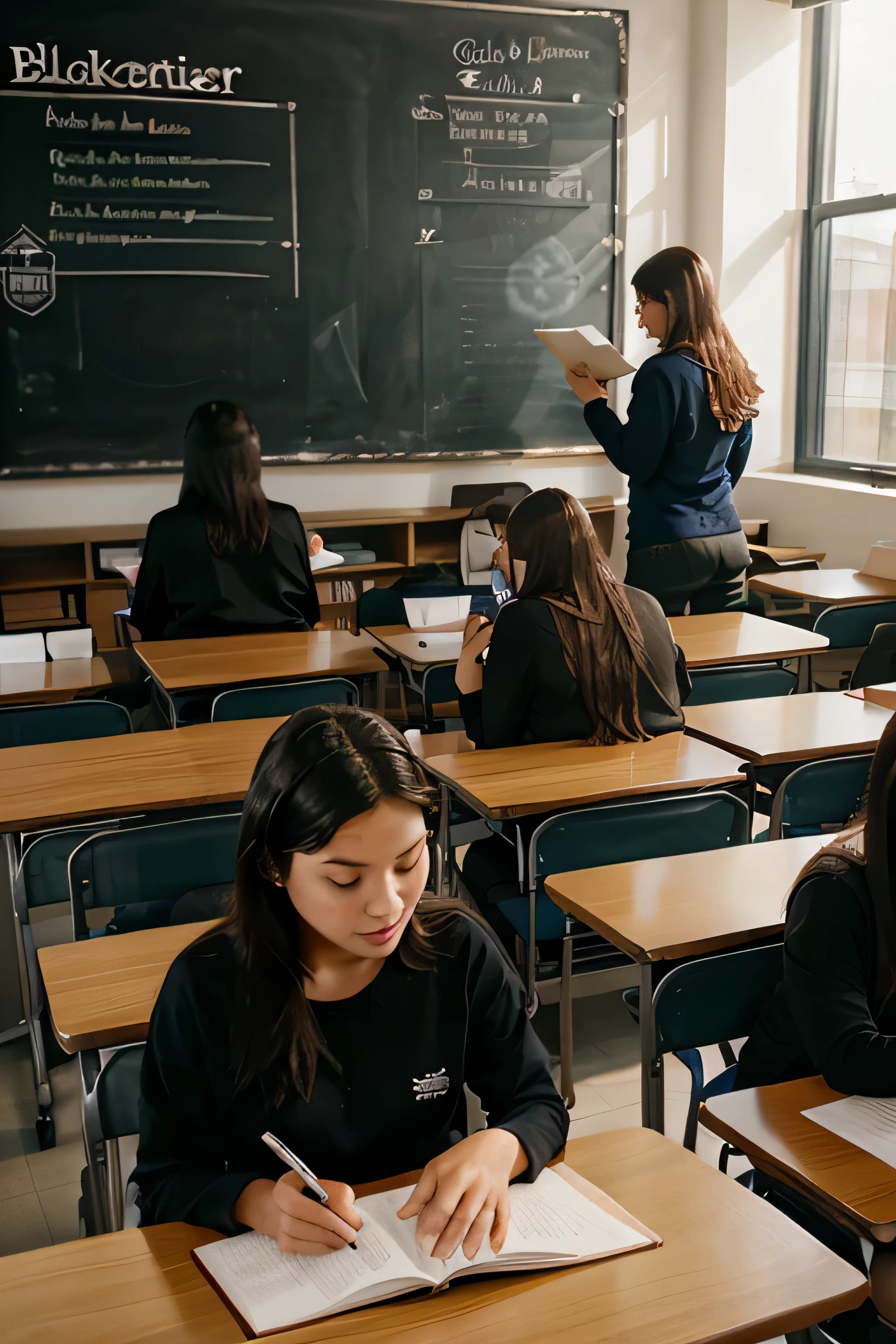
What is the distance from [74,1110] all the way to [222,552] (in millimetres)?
1574

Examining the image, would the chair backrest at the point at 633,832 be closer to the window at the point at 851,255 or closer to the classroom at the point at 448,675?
the classroom at the point at 448,675

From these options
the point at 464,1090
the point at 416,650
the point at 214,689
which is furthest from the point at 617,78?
the point at 464,1090

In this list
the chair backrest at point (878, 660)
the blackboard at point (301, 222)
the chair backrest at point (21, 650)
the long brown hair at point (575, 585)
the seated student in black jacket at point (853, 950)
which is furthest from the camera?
the blackboard at point (301, 222)

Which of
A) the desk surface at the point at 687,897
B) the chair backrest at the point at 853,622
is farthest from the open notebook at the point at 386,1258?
the chair backrest at the point at 853,622

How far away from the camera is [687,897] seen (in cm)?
191

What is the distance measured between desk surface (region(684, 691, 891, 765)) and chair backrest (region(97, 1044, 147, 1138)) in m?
1.52

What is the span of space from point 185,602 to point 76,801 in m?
1.27

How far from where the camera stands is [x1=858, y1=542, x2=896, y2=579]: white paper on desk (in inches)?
171

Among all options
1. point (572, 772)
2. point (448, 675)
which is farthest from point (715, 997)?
point (448, 675)

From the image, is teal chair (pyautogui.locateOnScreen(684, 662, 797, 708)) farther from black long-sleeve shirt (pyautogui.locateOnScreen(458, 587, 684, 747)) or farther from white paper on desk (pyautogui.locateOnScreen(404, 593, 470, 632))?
white paper on desk (pyautogui.locateOnScreen(404, 593, 470, 632))

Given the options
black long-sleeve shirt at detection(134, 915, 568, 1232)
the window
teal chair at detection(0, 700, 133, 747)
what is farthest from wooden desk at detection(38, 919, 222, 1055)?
the window

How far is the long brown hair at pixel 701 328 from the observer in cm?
379

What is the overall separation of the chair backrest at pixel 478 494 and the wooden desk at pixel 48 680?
2.54 m

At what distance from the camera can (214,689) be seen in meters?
3.26
